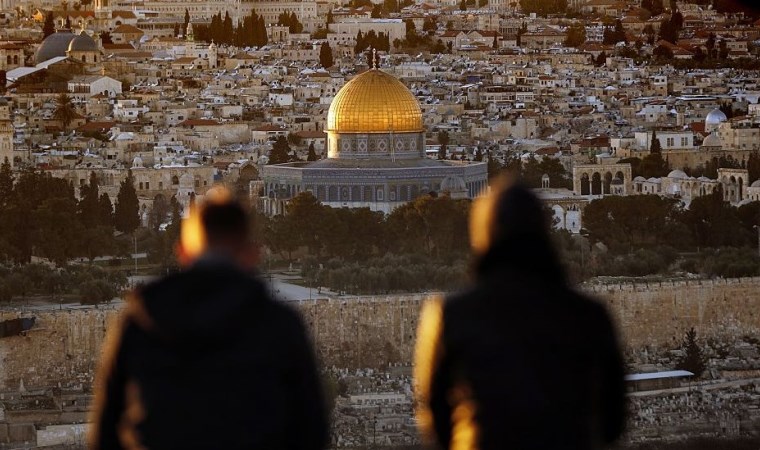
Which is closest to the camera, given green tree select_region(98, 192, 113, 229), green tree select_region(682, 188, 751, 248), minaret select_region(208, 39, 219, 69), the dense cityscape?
the dense cityscape

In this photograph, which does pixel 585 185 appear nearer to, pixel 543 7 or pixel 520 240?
pixel 520 240

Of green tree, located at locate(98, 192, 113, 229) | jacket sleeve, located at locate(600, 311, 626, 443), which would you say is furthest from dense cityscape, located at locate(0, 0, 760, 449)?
jacket sleeve, located at locate(600, 311, 626, 443)

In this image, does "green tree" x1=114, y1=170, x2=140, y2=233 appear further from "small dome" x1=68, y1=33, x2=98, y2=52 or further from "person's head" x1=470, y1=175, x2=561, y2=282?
"small dome" x1=68, y1=33, x2=98, y2=52

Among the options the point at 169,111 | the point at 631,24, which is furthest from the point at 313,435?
the point at 631,24

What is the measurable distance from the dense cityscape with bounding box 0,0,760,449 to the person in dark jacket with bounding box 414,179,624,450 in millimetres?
521

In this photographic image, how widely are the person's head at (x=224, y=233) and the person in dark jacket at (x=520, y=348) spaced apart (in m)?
0.55

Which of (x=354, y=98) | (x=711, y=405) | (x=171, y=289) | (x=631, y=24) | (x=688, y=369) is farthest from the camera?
(x=631, y=24)

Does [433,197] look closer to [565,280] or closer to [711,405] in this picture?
[711,405]

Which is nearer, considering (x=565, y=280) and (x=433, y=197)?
(x=565, y=280)

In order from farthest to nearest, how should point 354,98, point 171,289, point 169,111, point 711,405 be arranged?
point 169,111 → point 354,98 → point 711,405 → point 171,289

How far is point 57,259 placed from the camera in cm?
4481

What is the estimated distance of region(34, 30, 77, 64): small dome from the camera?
102m

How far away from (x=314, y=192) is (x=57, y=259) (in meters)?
7.26

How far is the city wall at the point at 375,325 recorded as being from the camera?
119ft
